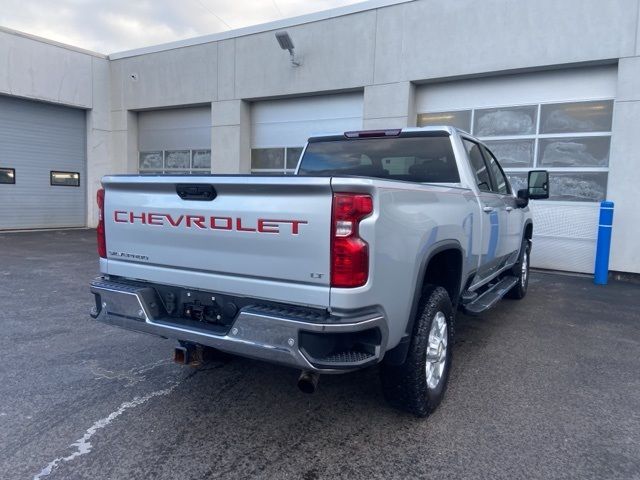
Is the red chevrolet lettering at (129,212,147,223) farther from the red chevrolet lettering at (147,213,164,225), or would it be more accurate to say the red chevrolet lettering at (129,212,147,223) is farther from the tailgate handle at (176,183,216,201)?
the tailgate handle at (176,183,216,201)

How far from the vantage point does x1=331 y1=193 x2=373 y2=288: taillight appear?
2520 millimetres

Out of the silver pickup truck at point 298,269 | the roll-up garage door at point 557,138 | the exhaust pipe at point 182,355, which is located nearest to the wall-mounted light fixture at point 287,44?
the roll-up garage door at point 557,138

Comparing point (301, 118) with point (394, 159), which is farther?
point (301, 118)

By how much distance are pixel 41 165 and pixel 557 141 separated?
568 inches

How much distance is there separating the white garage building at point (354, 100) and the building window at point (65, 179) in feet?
0.15

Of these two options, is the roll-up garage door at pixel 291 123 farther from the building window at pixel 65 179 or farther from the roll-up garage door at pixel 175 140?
the building window at pixel 65 179

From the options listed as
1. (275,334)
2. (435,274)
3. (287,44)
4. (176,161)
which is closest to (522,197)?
(435,274)

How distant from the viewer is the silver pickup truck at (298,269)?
8.35 ft

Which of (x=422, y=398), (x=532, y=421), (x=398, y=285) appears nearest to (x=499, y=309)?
(x=532, y=421)

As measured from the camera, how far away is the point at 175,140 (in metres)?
15.6

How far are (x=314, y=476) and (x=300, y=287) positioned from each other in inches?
40.0

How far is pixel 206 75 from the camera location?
1414 cm

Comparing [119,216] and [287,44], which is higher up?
[287,44]

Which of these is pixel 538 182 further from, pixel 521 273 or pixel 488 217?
pixel 521 273
